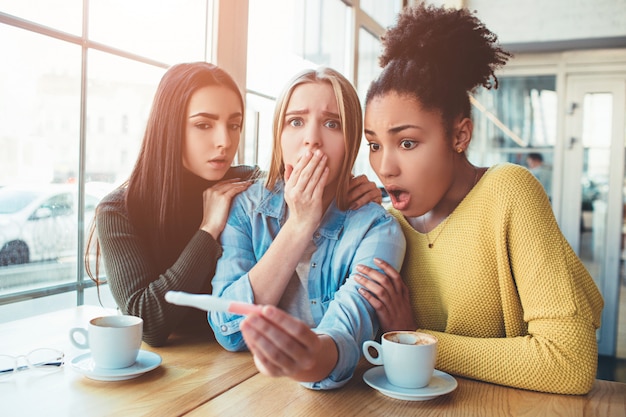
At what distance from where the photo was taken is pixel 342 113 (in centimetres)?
111

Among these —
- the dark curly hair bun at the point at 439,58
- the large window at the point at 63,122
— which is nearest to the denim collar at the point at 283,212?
the dark curly hair bun at the point at 439,58

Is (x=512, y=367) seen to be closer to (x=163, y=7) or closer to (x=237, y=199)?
(x=237, y=199)

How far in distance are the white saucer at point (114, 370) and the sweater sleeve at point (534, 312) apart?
481 millimetres

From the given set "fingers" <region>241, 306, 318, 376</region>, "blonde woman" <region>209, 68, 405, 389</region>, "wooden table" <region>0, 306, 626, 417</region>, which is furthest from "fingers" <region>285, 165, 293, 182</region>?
"fingers" <region>241, 306, 318, 376</region>

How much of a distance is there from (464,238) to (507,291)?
5.1 inches

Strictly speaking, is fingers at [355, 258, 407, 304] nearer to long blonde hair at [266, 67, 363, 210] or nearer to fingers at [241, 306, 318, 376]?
long blonde hair at [266, 67, 363, 210]

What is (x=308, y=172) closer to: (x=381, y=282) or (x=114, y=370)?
(x=381, y=282)

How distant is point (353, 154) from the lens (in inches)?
45.1

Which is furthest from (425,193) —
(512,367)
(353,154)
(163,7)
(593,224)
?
(593,224)

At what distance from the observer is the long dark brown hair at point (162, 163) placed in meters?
1.20

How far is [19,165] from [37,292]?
1.00 ft

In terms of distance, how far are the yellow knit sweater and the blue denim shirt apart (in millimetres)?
101

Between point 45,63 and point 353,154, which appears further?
point 45,63

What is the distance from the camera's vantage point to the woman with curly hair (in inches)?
36.7
